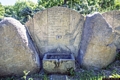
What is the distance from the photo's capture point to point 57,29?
6.94m

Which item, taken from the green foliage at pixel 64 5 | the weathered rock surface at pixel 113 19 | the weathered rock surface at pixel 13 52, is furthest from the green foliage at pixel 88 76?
the green foliage at pixel 64 5

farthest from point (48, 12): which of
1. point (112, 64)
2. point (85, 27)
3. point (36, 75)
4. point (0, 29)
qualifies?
point (112, 64)

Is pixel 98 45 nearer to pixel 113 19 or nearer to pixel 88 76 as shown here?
pixel 88 76

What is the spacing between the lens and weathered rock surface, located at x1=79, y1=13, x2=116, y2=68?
6.12 meters

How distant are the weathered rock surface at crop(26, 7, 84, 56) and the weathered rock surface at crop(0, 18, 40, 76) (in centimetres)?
103

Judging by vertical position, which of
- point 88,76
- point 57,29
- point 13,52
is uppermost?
point 57,29

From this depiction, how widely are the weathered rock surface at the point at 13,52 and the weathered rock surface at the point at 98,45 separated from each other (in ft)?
5.74

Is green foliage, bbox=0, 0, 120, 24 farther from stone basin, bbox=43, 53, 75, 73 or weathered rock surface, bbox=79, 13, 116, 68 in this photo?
stone basin, bbox=43, 53, 75, 73

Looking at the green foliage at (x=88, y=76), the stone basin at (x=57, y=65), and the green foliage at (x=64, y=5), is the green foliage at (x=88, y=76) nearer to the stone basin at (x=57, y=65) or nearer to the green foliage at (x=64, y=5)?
the stone basin at (x=57, y=65)

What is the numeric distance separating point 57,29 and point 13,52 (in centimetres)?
189

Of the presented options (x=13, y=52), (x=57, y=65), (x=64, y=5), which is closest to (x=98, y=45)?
(x=57, y=65)

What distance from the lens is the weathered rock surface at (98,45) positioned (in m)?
6.12

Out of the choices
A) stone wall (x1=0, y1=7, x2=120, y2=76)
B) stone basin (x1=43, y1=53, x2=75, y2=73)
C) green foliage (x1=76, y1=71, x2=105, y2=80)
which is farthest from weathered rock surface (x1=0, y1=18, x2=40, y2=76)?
green foliage (x1=76, y1=71, x2=105, y2=80)

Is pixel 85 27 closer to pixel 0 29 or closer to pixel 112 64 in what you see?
pixel 112 64
